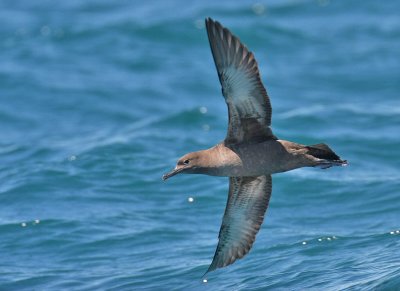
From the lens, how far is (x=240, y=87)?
8.98 metres

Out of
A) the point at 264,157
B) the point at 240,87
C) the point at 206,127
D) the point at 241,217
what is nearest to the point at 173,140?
the point at 206,127

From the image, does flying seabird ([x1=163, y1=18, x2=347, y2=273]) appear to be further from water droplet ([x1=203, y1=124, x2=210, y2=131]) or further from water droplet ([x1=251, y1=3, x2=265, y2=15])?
water droplet ([x1=251, y1=3, x2=265, y2=15])

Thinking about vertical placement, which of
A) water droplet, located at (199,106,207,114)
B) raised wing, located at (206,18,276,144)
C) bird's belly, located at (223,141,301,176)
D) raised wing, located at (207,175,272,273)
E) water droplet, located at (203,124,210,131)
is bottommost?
raised wing, located at (207,175,272,273)

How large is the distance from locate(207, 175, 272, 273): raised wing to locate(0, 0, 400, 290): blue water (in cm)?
49

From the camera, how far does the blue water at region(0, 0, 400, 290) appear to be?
11.4 m

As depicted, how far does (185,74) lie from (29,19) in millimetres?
5701

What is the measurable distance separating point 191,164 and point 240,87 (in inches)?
38.7

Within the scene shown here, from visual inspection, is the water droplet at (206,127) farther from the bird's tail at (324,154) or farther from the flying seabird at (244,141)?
the bird's tail at (324,154)

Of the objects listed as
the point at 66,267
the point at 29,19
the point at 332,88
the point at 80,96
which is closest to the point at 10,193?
the point at 66,267

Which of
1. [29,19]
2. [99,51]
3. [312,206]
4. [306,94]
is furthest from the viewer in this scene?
[29,19]

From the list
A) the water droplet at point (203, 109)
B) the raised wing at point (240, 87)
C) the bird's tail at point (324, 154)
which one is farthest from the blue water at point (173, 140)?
the raised wing at point (240, 87)

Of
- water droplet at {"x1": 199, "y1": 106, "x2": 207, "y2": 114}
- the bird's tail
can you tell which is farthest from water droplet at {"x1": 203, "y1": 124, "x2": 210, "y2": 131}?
the bird's tail

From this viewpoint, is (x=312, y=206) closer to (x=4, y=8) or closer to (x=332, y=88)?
(x=332, y=88)

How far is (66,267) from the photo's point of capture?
11.7m
